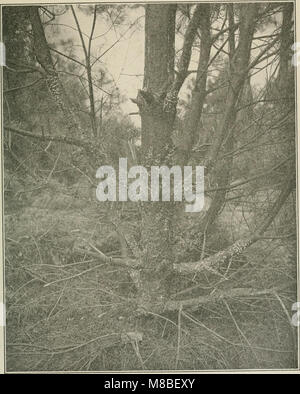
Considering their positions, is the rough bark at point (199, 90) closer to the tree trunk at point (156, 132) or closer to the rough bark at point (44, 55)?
the tree trunk at point (156, 132)

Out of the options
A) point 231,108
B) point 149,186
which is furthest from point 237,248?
point 231,108

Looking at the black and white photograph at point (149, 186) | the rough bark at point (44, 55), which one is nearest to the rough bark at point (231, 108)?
the black and white photograph at point (149, 186)

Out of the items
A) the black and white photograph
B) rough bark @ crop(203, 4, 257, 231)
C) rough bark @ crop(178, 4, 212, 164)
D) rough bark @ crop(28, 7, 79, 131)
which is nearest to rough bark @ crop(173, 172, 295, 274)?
the black and white photograph

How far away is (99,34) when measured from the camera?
5.73 ft

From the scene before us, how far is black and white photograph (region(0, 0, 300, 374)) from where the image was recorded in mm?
1743

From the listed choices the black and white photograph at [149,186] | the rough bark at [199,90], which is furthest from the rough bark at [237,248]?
the rough bark at [199,90]

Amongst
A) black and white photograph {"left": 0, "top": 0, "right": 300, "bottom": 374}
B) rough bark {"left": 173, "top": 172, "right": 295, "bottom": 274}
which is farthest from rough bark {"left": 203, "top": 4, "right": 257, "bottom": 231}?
rough bark {"left": 173, "top": 172, "right": 295, "bottom": 274}

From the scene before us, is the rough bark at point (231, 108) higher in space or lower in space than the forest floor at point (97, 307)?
higher

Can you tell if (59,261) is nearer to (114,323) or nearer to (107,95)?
(114,323)

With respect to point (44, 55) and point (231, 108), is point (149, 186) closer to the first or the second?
point (231, 108)

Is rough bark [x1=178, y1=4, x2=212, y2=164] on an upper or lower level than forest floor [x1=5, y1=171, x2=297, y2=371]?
upper

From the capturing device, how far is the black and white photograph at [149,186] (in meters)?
1.74

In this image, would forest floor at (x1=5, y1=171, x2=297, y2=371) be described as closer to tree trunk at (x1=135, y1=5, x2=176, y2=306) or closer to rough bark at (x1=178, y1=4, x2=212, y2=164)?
tree trunk at (x1=135, y1=5, x2=176, y2=306)

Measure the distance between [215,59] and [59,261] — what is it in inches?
35.6
